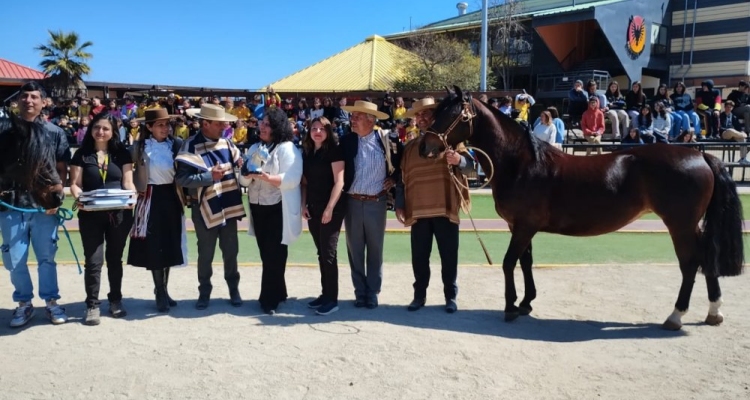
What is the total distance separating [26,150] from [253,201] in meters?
1.97

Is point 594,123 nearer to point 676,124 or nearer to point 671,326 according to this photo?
point 676,124

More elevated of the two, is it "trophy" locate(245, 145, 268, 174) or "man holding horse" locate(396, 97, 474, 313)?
"trophy" locate(245, 145, 268, 174)

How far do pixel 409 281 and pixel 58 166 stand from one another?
3885mm

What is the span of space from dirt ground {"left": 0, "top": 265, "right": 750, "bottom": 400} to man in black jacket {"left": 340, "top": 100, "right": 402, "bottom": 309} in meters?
0.52

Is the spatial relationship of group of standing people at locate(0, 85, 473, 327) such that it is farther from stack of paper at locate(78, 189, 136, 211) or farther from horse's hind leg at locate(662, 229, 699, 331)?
horse's hind leg at locate(662, 229, 699, 331)

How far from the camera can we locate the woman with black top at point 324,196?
5.32 m

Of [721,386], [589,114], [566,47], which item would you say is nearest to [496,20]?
[566,47]

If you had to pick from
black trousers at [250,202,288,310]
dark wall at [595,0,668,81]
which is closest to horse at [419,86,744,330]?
black trousers at [250,202,288,310]

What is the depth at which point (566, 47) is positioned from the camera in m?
32.4

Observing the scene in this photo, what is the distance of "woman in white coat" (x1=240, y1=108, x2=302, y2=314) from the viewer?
206 inches

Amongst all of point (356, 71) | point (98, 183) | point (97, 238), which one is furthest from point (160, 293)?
point (356, 71)

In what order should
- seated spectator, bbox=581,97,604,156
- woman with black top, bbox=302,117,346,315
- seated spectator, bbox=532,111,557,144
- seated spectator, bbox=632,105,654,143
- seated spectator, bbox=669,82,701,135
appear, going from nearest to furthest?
woman with black top, bbox=302,117,346,315 → seated spectator, bbox=532,111,557,144 → seated spectator, bbox=581,97,604,156 → seated spectator, bbox=632,105,654,143 → seated spectator, bbox=669,82,701,135

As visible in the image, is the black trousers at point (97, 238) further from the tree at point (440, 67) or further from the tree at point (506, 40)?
the tree at point (506, 40)

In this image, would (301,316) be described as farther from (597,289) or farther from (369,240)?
(597,289)
